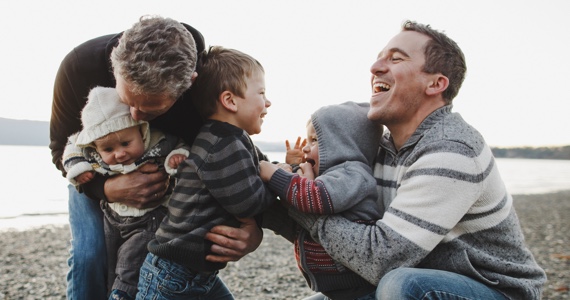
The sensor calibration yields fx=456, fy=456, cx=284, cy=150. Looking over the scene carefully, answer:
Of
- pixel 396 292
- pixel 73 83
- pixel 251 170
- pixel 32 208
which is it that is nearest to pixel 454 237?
pixel 396 292

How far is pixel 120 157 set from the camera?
2.79m

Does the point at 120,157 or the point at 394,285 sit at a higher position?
the point at 120,157

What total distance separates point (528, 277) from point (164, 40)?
238 centimetres

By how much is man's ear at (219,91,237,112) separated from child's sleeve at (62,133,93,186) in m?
0.94

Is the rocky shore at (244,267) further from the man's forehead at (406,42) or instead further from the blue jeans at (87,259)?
the man's forehead at (406,42)

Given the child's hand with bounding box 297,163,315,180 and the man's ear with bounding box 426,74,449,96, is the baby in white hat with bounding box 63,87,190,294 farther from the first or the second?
the man's ear with bounding box 426,74,449,96

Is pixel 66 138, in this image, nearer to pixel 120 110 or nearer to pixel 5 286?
pixel 120 110

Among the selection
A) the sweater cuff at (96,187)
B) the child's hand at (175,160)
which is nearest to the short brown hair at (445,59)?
the child's hand at (175,160)

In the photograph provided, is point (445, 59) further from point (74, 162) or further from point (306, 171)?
point (74, 162)

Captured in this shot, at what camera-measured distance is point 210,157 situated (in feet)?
8.20

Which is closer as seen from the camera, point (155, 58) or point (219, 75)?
point (155, 58)

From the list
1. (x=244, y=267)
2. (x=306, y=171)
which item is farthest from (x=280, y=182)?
(x=244, y=267)

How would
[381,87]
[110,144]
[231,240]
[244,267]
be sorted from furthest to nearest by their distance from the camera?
[244,267]
[381,87]
[110,144]
[231,240]

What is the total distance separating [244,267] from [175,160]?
6825 mm
